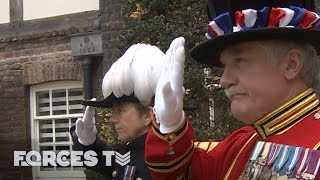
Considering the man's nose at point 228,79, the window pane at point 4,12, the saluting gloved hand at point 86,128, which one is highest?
the window pane at point 4,12

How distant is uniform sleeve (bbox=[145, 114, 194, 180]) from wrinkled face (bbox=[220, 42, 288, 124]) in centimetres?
19

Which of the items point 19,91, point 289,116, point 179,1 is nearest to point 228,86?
point 289,116

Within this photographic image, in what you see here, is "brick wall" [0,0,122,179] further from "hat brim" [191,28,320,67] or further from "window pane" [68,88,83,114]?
"hat brim" [191,28,320,67]

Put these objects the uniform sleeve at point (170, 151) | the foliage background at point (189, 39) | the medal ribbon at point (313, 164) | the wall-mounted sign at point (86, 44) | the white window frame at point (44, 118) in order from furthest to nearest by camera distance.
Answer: the white window frame at point (44, 118)
the wall-mounted sign at point (86, 44)
the foliage background at point (189, 39)
the uniform sleeve at point (170, 151)
the medal ribbon at point (313, 164)

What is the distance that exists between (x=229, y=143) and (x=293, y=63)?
1.32ft

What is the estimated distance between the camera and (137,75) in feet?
9.45

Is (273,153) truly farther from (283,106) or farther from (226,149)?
(226,149)

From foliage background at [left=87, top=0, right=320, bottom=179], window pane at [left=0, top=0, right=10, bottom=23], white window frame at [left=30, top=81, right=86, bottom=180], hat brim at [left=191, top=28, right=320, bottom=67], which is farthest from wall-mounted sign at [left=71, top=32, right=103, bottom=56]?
hat brim at [left=191, top=28, right=320, bottom=67]

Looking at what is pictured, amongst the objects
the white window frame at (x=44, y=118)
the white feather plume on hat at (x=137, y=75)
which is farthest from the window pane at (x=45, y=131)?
the white feather plume on hat at (x=137, y=75)

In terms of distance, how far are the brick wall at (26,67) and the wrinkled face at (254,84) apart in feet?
20.6

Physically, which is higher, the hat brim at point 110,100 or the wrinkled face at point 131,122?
the hat brim at point 110,100

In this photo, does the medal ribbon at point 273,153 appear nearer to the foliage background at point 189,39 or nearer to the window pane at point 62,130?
the foliage background at point 189,39

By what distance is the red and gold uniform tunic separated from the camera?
1741 millimetres

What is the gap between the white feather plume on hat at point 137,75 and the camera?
2842mm
